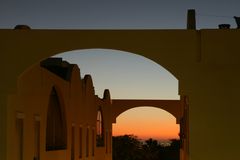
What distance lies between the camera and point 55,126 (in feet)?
64.3

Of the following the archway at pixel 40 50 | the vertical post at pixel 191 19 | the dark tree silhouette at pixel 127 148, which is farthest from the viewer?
the dark tree silhouette at pixel 127 148

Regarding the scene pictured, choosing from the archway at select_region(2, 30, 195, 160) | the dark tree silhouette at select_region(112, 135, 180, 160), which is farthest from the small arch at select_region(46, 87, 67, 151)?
the dark tree silhouette at select_region(112, 135, 180, 160)

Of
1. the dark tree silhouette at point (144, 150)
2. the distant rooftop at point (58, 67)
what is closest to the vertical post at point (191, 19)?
the distant rooftop at point (58, 67)

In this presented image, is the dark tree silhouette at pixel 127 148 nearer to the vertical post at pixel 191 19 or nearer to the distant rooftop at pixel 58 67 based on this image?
the distant rooftop at pixel 58 67

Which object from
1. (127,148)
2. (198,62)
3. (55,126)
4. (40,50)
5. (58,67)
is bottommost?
(127,148)

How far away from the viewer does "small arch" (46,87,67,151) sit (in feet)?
61.4

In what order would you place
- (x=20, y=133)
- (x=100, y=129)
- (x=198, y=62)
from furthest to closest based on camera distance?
(x=100, y=129), (x=20, y=133), (x=198, y=62)

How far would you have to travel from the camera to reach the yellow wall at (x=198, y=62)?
11680 mm

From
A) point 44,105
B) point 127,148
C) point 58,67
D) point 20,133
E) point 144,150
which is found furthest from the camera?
point 127,148

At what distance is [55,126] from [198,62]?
8.71 meters

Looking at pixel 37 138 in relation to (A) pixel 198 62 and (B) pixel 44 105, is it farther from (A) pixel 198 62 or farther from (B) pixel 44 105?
(A) pixel 198 62

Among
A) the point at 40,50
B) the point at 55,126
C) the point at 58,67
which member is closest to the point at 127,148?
the point at 58,67

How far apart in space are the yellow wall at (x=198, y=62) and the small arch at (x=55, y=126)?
6.72m

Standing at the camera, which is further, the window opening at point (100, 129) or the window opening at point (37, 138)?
the window opening at point (100, 129)
